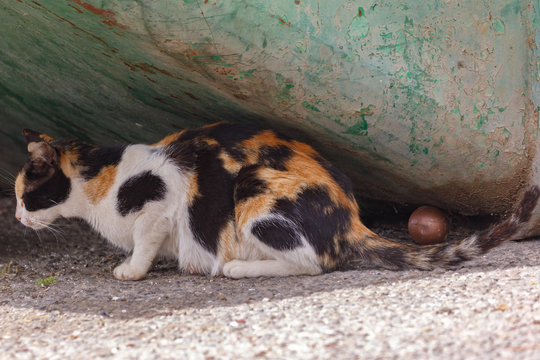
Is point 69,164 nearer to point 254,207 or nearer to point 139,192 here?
point 139,192

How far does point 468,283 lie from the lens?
244 cm

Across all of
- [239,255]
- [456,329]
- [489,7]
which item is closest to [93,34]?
[239,255]

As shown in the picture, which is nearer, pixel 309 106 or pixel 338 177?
pixel 309 106

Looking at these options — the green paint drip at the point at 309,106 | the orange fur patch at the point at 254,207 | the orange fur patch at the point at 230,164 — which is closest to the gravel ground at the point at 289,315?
the orange fur patch at the point at 254,207

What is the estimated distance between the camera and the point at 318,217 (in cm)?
293

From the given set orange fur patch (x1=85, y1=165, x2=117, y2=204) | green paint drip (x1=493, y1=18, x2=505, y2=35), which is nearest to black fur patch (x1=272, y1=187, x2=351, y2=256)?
orange fur patch (x1=85, y1=165, x2=117, y2=204)

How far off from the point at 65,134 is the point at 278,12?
205 cm

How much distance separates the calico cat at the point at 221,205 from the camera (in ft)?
9.55

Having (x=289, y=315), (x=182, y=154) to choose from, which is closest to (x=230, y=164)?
(x=182, y=154)

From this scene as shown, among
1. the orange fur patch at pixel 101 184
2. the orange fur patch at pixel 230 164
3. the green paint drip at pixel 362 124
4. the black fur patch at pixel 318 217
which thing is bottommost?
the orange fur patch at pixel 101 184

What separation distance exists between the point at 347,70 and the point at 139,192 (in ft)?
4.02

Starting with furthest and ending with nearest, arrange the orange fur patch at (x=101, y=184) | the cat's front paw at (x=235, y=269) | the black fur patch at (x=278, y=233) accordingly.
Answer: the orange fur patch at (x=101, y=184)
the cat's front paw at (x=235, y=269)
the black fur patch at (x=278, y=233)

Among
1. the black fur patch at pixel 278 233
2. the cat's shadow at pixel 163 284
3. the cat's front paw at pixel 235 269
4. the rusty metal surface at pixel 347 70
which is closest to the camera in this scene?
the cat's shadow at pixel 163 284

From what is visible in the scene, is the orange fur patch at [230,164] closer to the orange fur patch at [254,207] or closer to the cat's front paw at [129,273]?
the orange fur patch at [254,207]
